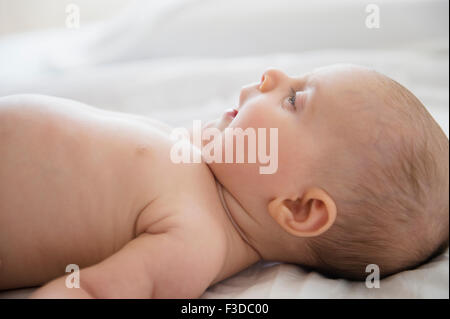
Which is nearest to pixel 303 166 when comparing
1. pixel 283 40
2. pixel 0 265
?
pixel 0 265

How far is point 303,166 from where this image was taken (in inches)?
34.9

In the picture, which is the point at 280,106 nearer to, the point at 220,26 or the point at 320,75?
the point at 320,75

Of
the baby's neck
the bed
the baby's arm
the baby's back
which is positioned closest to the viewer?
the baby's arm

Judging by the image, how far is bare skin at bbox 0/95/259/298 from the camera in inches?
33.0

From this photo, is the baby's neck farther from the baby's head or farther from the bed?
the bed

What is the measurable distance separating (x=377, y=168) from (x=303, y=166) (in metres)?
0.13

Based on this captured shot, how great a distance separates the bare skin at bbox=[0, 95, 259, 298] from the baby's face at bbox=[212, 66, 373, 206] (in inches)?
4.0

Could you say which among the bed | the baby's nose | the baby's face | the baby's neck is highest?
the bed

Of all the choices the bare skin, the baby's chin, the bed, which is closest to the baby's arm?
the bare skin

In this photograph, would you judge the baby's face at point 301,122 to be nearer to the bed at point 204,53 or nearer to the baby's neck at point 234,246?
the baby's neck at point 234,246

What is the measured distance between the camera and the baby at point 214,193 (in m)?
0.84

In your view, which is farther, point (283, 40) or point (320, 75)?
point (283, 40)
